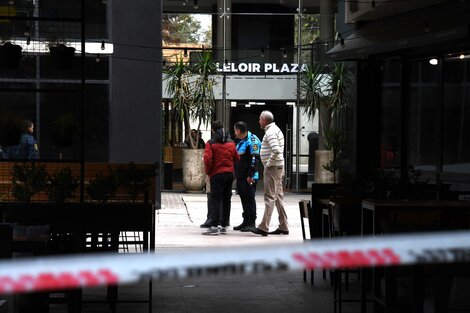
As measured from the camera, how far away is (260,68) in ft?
85.8

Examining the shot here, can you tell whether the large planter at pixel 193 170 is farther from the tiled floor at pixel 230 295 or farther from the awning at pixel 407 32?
the tiled floor at pixel 230 295

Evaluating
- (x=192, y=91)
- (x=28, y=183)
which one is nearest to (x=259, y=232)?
(x=28, y=183)

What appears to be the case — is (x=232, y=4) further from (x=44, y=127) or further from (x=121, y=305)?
(x=121, y=305)

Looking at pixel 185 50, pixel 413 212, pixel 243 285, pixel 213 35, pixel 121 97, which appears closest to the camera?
pixel 413 212

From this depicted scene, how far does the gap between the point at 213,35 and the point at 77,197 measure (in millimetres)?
19125

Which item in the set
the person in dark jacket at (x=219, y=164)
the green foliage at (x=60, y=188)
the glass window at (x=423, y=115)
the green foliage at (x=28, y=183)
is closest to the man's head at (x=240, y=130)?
the person in dark jacket at (x=219, y=164)

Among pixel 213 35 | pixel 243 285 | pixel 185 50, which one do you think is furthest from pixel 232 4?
pixel 243 285

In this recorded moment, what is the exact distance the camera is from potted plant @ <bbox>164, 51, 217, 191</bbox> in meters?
23.9

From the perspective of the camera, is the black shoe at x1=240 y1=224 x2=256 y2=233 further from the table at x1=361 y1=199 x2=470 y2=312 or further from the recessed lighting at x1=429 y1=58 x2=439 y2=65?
the table at x1=361 y1=199 x2=470 y2=312

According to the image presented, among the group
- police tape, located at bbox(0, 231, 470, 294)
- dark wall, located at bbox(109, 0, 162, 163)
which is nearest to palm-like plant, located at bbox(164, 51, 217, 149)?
dark wall, located at bbox(109, 0, 162, 163)

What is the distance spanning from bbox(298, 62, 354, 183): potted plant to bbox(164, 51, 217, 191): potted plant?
2.34m

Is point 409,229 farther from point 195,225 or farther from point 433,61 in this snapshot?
point 195,225

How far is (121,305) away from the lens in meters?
8.38

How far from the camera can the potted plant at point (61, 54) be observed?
8672 millimetres
